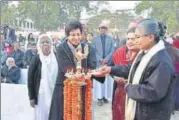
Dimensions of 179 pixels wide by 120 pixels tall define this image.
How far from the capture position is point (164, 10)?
140 feet

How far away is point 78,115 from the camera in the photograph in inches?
140

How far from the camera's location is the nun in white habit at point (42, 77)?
479cm

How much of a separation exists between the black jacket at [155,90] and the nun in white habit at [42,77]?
2031 millimetres

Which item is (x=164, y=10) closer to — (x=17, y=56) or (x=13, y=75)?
(x=17, y=56)

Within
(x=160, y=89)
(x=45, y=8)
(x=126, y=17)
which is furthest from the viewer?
(x=126, y=17)

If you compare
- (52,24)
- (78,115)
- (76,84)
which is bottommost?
(78,115)

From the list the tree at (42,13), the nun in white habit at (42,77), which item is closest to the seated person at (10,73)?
the nun in white habit at (42,77)

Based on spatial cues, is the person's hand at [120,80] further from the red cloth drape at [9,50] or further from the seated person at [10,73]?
the red cloth drape at [9,50]

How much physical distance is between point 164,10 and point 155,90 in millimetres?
41203

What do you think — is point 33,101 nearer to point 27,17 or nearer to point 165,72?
point 165,72

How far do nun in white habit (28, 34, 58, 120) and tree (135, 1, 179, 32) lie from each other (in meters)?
32.5

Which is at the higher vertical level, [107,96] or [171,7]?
[171,7]

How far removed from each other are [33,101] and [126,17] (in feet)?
197

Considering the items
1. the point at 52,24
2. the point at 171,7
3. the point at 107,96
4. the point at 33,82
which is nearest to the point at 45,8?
the point at 52,24
